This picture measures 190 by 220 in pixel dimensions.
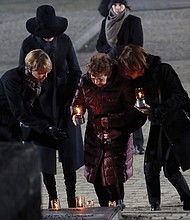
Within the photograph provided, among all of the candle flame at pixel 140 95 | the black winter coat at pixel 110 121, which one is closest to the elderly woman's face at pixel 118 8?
the black winter coat at pixel 110 121

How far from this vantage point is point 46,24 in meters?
8.65

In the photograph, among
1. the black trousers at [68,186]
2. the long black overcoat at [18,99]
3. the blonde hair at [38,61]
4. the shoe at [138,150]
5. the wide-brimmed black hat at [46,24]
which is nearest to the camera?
the blonde hair at [38,61]

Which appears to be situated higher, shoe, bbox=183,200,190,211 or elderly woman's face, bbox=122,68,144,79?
elderly woman's face, bbox=122,68,144,79

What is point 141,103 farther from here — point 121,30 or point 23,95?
point 121,30

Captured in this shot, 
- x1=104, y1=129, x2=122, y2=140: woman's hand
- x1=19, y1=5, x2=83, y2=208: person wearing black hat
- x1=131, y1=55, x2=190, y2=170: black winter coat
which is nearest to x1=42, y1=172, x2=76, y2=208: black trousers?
x1=19, y1=5, x2=83, y2=208: person wearing black hat

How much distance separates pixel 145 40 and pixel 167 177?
48.1ft

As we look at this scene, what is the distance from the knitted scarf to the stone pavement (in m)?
1.34

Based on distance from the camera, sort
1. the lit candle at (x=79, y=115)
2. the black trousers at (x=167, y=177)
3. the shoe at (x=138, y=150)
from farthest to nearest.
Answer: the shoe at (x=138, y=150)
the black trousers at (x=167, y=177)
the lit candle at (x=79, y=115)

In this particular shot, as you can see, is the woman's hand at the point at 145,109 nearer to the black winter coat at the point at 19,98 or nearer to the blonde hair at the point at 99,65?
the blonde hair at the point at 99,65

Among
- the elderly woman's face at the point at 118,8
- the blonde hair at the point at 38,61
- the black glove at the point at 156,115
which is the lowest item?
the elderly woman's face at the point at 118,8

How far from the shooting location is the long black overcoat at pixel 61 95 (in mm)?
8320

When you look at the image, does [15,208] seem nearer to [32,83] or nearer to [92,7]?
[32,83]

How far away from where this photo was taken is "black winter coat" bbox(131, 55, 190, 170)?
24.9 feet

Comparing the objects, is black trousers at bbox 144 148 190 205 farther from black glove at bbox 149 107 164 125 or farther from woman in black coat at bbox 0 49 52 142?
woman in black coat at bbox 0 49 52 142
